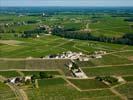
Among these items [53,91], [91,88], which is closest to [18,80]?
[53,91]

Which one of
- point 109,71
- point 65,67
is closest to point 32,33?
point 65,67

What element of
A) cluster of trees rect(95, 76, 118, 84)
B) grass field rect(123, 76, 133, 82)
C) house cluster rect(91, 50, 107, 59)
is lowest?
house cluster rect(91, 50, 107, 59)

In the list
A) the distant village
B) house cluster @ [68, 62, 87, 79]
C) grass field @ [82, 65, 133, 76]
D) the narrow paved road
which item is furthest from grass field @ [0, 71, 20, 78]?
the distant village

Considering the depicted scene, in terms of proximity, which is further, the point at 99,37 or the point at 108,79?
the point at 99,37

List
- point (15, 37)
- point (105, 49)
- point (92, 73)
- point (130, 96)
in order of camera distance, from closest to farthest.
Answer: point (130, 96) → point (92, 73) → point (105, 49) → point (15, 37)

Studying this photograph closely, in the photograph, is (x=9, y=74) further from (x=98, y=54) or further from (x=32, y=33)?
(x=32, y=33)

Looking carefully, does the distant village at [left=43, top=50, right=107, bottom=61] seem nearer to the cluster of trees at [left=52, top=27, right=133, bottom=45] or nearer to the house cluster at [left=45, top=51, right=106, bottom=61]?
the house cluster at [left=45, top=51, right=106, bottom=61]

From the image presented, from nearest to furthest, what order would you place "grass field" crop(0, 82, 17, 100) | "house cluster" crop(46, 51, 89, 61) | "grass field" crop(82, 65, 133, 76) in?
"grass field" crop(0, 82, 17, 100), "grass field" crop(82, 65, 133, 76), "house cluster" crop(46, 51, 89, 61)

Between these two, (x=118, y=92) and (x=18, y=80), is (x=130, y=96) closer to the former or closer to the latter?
(x=118, y=92)
